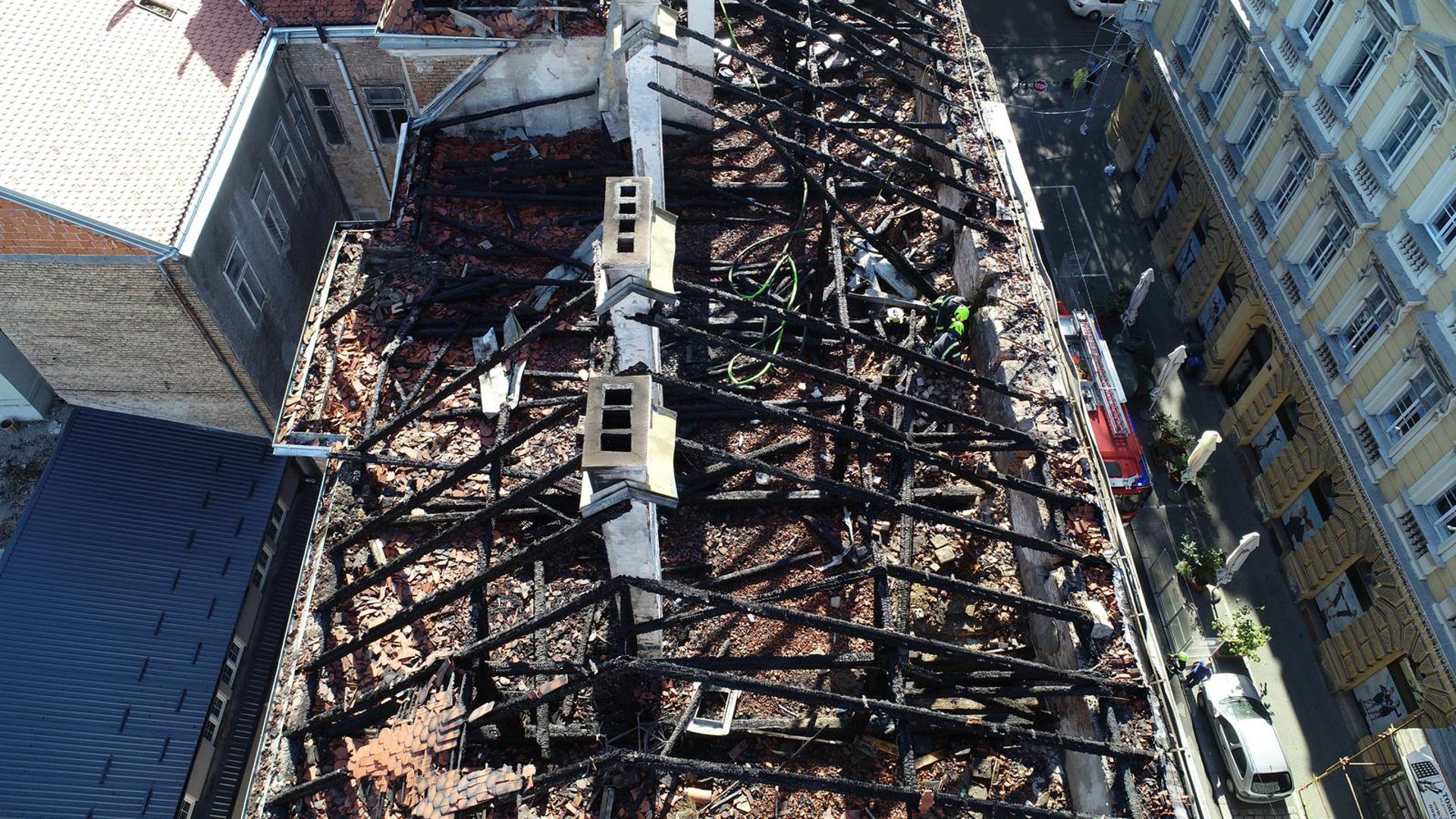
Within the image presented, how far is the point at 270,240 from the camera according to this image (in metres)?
27.6

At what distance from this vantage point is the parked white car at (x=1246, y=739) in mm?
28547

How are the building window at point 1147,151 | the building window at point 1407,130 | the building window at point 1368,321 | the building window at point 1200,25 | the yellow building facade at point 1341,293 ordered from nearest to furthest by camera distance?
the building window at point 1407,130 → the yellow building facade at point 1341,293 → the building window at point 1368,321 → the building window at point 1200,25 → the building window at point 1147,151

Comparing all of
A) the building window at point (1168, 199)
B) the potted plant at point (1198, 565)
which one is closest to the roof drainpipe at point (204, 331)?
the potted plant at point (1198, 565)

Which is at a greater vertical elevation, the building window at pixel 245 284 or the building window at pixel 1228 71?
the building window at pixel 1228 71

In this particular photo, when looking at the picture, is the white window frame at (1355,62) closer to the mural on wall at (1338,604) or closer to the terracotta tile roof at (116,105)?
the mural on wall at (1338,604)

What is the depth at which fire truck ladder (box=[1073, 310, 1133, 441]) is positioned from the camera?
34.0 m

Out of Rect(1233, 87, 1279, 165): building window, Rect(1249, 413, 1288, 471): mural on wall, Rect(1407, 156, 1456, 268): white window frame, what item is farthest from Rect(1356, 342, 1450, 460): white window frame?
Rect(1233, 87, 1279, 165): building window

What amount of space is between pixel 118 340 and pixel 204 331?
7.88 ft

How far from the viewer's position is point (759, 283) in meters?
22.8

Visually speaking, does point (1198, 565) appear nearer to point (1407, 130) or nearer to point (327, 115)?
point (1407, 130)

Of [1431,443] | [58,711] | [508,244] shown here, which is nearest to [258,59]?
[508,244]

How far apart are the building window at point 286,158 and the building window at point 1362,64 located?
31402 millimetres

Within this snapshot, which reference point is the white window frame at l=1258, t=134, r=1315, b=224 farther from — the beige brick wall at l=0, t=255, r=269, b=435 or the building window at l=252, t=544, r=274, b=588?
the building window at l=252, t=544, r=274, b=588

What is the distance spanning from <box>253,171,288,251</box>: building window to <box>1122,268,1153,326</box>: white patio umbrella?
29.2 meters
